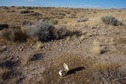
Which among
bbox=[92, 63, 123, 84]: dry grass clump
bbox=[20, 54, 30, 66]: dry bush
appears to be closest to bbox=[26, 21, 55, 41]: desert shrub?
bbox=[20, 54, 30, 66]: dry bush

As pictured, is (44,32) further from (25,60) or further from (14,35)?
(25,60)

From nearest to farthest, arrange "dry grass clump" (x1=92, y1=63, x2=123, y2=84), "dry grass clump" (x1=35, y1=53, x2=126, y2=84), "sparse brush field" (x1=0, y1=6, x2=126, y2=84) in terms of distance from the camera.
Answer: "dry grass clump" (x1=92, y1=63, x2=123, y2=84) → "dry grass clump" (x1=35, y1=53, x2=126, y2=84) → "sparse brush field" (x1=0, y1=6, x2=126, y2=84)

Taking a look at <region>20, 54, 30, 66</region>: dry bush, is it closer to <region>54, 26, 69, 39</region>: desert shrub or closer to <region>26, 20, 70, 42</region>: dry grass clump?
<region>26, 20, 70, 42</region>: dry grass clump

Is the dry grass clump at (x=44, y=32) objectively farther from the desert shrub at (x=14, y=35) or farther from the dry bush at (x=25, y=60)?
the dry bush at (x=25, y=60)

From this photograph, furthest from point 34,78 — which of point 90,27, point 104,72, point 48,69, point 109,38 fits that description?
point 90,27

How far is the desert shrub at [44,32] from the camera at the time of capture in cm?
961

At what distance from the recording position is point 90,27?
12.2 metres

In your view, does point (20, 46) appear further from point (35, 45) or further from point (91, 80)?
point (91, 80)

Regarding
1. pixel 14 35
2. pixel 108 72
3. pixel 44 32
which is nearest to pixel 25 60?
pixel 14 35

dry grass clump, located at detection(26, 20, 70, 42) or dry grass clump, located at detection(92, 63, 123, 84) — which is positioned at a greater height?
dry grass clump, located at detection(26, 20, 70, 42)

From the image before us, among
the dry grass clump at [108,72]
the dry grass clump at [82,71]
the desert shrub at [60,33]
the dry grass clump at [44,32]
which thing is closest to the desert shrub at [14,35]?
the dry grass clump at [44,32]

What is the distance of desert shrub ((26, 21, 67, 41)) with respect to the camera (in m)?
9.61

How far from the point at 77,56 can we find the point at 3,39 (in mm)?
4031

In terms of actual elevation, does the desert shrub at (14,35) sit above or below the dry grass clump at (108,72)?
above
